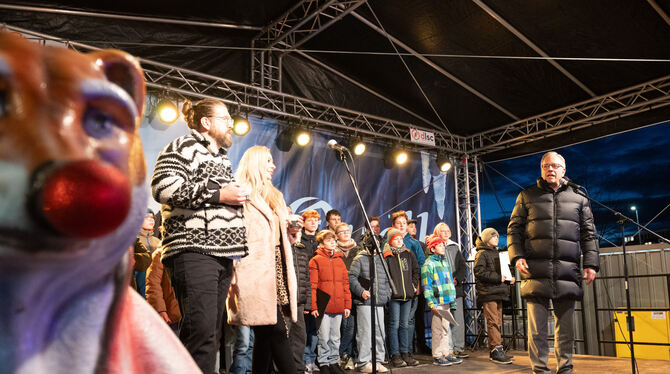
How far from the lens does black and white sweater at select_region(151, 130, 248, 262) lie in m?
1.62

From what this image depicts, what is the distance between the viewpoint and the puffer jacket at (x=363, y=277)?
5.03 metres

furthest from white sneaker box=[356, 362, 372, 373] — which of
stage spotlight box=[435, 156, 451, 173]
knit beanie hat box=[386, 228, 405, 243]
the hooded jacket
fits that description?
stage spotlight box=[435, 156, 451, 173]

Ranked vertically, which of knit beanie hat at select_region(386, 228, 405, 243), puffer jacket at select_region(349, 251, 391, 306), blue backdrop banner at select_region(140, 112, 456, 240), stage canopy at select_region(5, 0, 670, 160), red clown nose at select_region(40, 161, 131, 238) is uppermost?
stage canopy at select_region(5, 0, 670, 160)

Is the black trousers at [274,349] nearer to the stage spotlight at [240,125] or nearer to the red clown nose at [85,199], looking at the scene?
the red clown nose at [85,199]

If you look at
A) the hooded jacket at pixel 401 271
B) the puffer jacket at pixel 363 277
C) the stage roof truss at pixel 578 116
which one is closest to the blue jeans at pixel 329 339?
the puffer jacket at pixel 363 277

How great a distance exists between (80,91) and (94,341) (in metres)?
0.14

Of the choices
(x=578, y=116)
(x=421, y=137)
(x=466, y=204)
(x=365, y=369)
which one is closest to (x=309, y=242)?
(x=365, y=369)

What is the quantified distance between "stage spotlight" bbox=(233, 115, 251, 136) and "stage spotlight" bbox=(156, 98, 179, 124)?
2.37ft

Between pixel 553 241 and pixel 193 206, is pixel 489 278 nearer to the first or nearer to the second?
pixel 553 241

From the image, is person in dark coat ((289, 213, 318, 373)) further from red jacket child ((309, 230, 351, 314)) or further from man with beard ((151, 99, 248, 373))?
man with beard ((151, 99, 248, 373))

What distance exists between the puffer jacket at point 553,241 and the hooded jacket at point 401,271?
190 cm

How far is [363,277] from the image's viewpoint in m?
5.14

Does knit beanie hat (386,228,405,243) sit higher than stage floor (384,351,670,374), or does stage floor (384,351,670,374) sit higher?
knit beanie hat (386,228,405,243)

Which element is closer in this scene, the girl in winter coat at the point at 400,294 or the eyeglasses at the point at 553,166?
the eyeglasses at the point at 553,166
